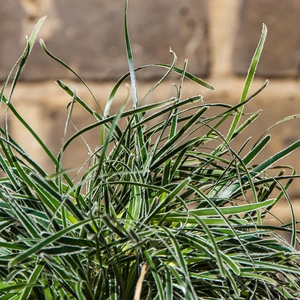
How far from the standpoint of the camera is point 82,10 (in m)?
0.80

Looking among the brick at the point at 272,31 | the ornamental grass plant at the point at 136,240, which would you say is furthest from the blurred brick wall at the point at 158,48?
the ornamental grass plant at the point at 136,240

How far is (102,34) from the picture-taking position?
80 centimetres

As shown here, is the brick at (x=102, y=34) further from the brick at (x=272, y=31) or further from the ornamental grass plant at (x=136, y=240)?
the ornamental grass plant at (x=136, y=240)

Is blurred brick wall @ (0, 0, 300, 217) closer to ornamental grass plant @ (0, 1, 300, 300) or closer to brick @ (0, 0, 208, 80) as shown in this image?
brick @ (0, 0, 208, 80)

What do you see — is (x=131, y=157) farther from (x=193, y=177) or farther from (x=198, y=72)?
(x=198, y=72)

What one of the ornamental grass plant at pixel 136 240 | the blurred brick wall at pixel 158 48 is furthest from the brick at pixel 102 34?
the ornamental grass plant at pixel 136 240

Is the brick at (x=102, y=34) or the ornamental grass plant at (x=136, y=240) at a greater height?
the brick at (x=102, y=34)

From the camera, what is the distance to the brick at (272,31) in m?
0.80

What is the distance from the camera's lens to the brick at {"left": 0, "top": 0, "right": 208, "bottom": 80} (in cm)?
80

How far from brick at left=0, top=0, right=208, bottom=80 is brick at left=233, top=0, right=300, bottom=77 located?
2.6 inches

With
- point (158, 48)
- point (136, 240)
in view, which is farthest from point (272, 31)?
point (136, 240)

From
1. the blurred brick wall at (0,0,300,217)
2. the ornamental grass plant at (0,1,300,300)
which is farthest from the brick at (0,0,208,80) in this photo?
the ornamental grass plant at (0,1,300,300)

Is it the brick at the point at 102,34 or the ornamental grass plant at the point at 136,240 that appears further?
the brick at the point at 102,34

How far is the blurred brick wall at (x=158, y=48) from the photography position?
2.62ft
